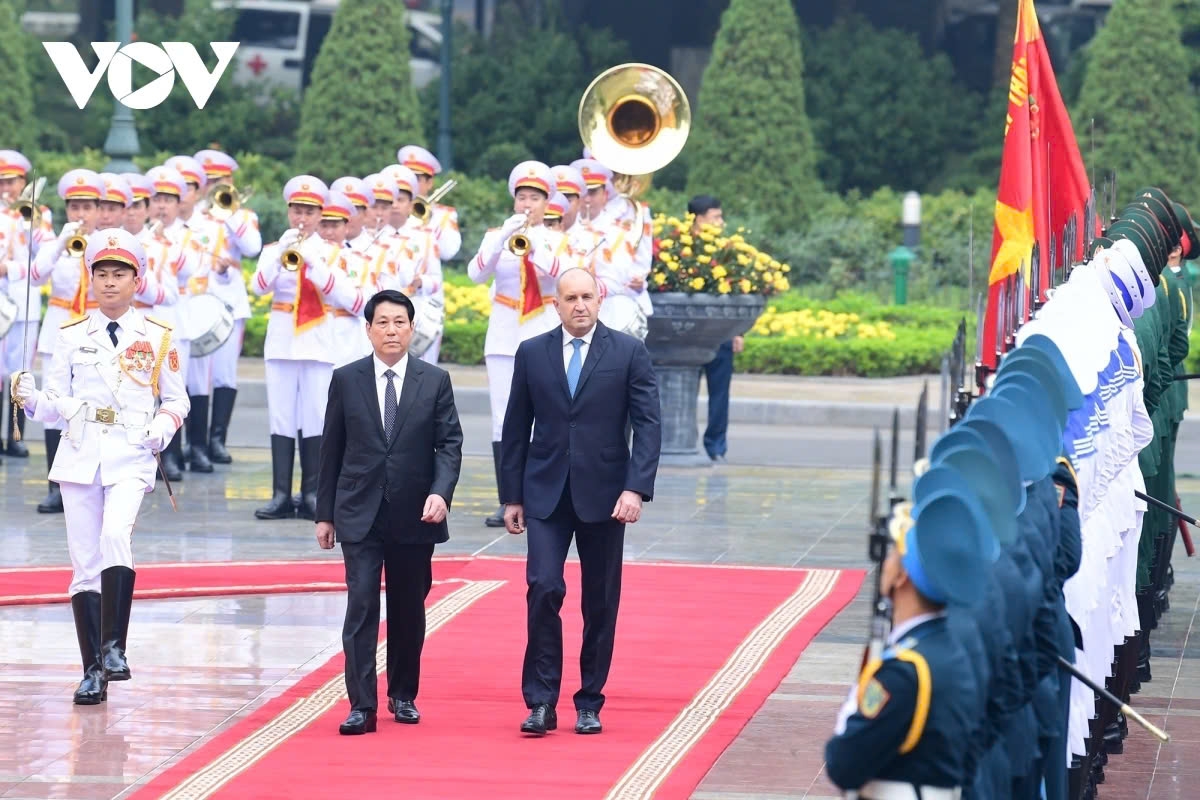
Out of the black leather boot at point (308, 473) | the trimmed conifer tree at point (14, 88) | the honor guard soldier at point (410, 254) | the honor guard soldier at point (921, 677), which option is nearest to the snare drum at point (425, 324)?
the honor guard soldier at point (410, 254)

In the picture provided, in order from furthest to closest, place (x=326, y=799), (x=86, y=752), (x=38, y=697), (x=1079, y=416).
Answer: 1. (x=38, y=697)
2. (x=86, y=752)
3. (x=326, y=799)
4. (x=1079, y=416)

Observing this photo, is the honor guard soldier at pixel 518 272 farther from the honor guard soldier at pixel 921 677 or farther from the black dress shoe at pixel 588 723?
the honor guard soldier at pixel 921 677

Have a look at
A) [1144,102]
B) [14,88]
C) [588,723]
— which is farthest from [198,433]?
[1144,102]

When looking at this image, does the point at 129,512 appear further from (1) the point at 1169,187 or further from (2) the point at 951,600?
(1) the point at 1169,187

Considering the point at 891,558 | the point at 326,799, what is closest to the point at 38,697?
the point at 326,799

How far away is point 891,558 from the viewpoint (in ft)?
16.3

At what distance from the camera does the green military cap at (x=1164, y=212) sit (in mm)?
10359

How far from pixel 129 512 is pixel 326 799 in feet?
6.82

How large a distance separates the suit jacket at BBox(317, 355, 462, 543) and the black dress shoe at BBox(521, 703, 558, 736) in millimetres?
704

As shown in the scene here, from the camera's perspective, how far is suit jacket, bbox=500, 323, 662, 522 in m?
8.91

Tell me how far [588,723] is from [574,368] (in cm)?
130

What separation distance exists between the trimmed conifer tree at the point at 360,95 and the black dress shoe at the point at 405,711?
928 inches

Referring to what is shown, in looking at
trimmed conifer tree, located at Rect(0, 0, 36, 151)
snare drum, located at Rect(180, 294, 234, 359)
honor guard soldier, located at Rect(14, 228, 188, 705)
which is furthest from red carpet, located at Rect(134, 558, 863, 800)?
trimmed conifer tree, located at Rect(0, 0, 36, 151)

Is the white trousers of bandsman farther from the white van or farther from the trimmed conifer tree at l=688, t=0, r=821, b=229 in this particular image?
the white van
